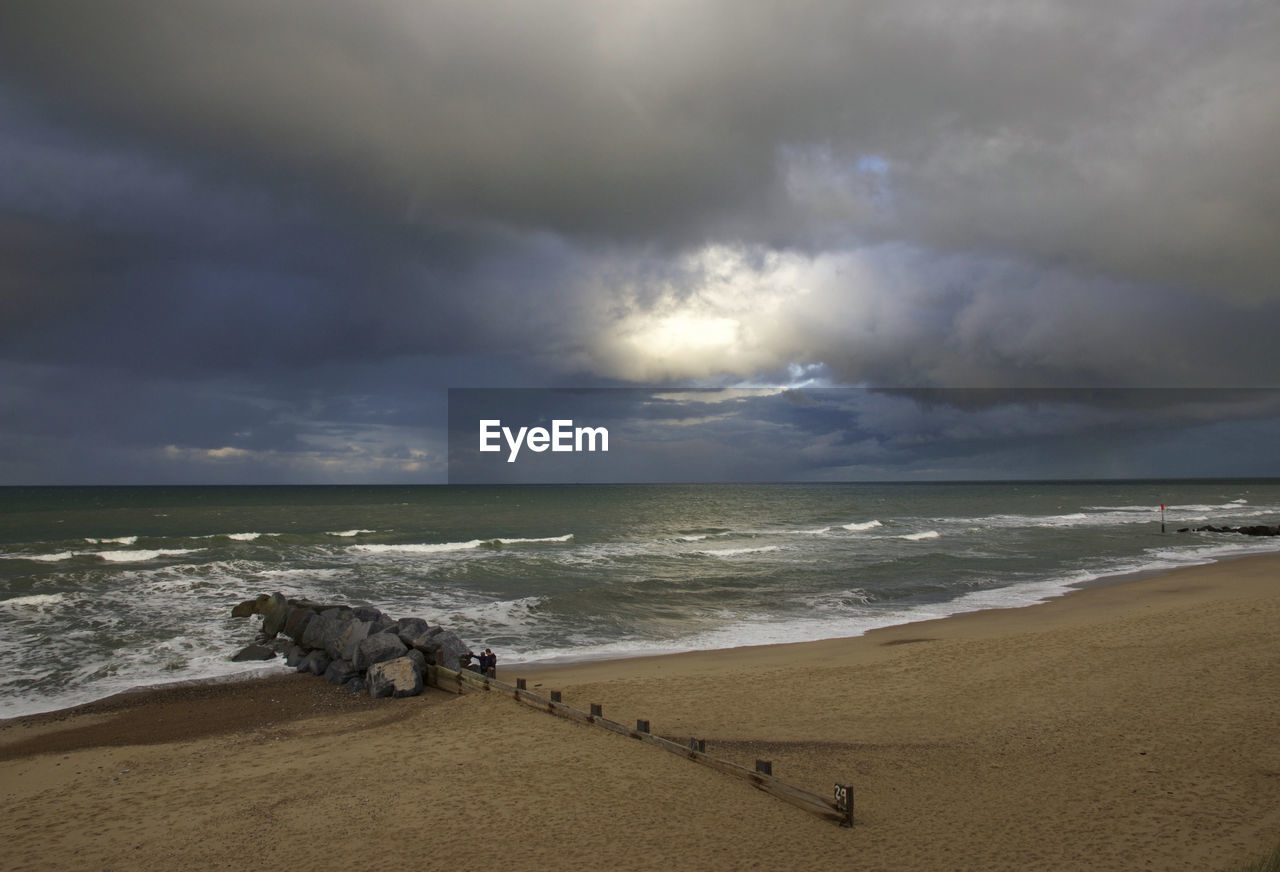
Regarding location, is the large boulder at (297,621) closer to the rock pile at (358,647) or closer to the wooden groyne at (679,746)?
the rock pile at (358,647)

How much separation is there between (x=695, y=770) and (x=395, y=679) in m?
7.18

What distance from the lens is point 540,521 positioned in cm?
6762

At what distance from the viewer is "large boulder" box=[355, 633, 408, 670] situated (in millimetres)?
14812

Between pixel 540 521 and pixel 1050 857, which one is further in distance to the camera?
pixel 540 521

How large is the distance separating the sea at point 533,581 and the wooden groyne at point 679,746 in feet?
13.0

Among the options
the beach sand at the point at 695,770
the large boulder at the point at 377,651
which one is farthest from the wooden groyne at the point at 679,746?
the large boulder at the point at 377,651

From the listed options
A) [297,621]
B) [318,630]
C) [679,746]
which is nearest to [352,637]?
Result: [318,630]

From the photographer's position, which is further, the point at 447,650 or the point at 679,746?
the point at 447,650

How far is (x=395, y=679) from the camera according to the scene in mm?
13969

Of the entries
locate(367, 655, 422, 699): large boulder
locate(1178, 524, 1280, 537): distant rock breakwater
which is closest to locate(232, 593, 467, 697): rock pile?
locate(367, 655, 422, 699): large boulder

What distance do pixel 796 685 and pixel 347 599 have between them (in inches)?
717

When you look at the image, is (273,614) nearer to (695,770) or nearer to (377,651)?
(377,651)

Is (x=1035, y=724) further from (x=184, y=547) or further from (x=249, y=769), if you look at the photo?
(x=184, y=547)

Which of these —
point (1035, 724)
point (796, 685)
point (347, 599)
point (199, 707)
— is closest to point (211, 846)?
point (199, 707)
